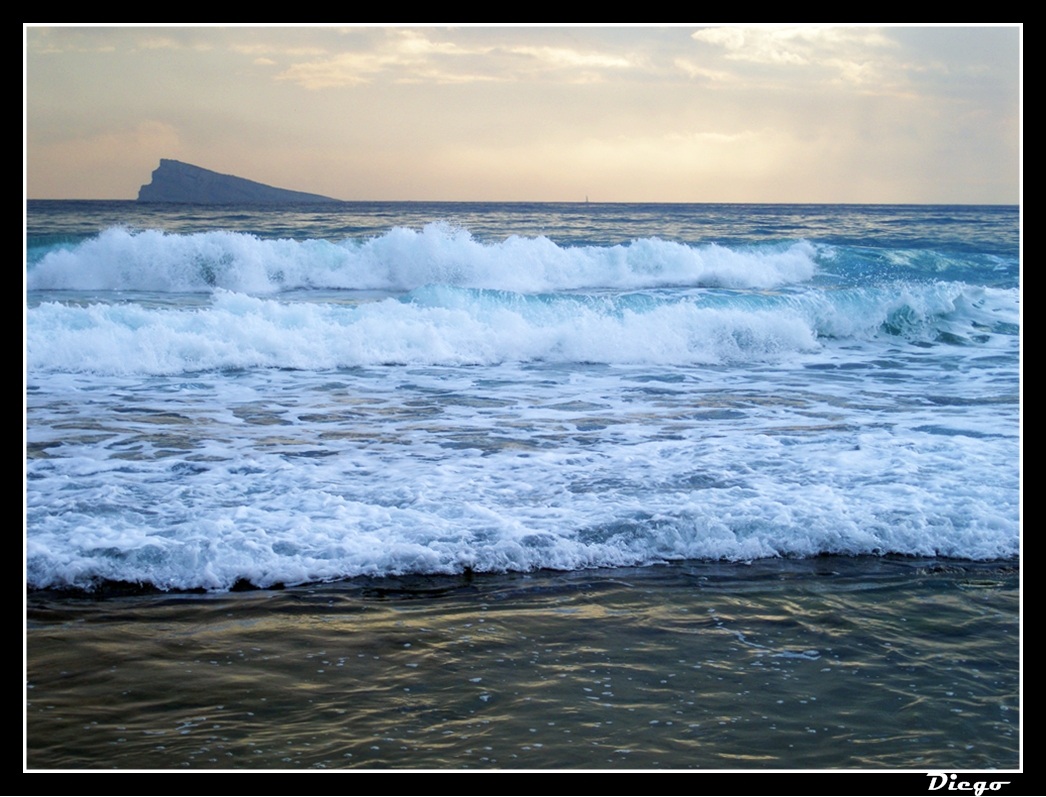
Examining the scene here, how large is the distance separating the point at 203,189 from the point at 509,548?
8.22 m

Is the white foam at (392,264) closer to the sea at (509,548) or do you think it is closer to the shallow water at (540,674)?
the sea at (509,548)

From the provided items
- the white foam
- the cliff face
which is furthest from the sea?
the white foam

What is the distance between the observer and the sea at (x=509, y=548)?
7.34 ft

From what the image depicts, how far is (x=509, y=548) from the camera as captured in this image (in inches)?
130

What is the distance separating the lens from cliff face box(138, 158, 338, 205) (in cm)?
893

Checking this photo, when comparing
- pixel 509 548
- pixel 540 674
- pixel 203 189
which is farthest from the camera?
pixel 203 189

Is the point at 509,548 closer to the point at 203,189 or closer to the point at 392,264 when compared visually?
the point at 203,189

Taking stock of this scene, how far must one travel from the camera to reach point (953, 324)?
33.3ft

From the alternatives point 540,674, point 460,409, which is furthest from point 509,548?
point 460,409

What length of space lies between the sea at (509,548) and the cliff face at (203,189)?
1.21m

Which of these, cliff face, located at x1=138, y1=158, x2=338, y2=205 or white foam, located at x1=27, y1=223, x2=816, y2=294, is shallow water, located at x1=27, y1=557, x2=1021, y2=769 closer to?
cliff face, located at x1=138, y1=158, x2=338, y2=205
